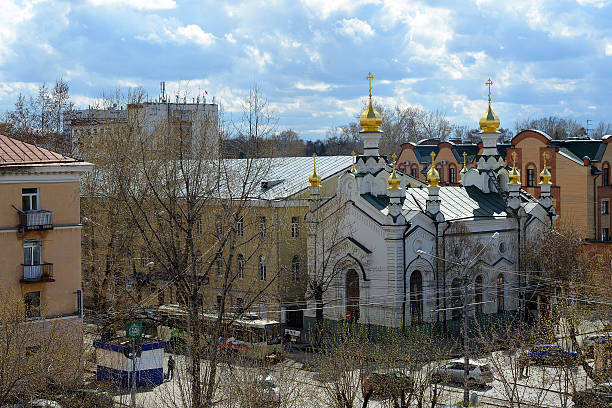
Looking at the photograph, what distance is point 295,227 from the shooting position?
44.9 metres

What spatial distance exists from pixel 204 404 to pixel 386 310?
18.0 meters

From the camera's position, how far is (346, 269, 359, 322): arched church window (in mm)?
39969

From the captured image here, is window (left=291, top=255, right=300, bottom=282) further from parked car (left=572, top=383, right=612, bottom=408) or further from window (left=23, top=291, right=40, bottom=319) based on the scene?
parked car (left=572, top=383, right=612, bottom=408)

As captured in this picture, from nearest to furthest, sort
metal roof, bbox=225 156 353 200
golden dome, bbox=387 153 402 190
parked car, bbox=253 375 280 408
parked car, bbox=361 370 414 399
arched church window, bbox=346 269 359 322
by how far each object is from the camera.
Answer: parked car, bbox=253 375 280 408 < parked car, bbox=361 370 414 399 < golden dome, bbox=387 153 402 190 < arched church window, bbox=346 269 359 322 < metal roof, bbox=225 156 353 200

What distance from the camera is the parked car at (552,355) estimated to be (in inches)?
916

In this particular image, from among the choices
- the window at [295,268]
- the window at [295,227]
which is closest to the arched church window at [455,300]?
the window at [295,268]

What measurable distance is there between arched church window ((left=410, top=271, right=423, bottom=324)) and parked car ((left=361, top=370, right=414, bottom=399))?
1385cm

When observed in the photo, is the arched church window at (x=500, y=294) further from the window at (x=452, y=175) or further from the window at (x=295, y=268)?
the window at (x=452, y=175)

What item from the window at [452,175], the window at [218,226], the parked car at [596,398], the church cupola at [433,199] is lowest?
the parked car at [596,398]

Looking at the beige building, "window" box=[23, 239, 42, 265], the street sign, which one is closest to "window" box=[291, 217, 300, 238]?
the beige building

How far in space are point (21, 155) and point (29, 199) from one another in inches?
66.6

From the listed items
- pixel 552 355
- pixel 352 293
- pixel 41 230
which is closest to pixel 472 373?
pixel 552 355

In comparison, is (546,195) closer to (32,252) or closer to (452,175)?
(452,175)

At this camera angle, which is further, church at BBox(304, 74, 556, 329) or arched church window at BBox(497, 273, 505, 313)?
arched church window at BBox(497, 273, 505, 313)
